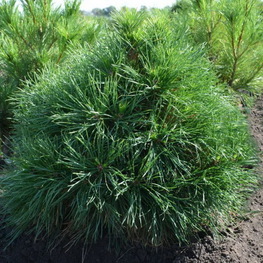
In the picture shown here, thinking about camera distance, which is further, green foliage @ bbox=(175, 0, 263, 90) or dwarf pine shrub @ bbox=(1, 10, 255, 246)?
green foliage @ bbox=(175, 0, 263, 90)

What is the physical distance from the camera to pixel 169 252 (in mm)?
1966

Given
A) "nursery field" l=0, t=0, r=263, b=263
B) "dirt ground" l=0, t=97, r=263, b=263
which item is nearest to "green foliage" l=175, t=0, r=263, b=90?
"nursery field" l=0, t=0, r=263, b=263

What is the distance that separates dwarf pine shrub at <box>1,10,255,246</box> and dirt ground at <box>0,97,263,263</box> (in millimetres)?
70

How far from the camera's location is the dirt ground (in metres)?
1.94

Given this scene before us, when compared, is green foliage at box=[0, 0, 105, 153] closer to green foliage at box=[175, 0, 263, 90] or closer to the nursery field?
the nursery field

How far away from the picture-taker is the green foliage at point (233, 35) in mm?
2515

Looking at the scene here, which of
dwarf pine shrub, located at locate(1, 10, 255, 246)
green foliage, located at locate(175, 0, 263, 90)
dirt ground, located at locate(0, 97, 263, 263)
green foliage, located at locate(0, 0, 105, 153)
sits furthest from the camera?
green foliage, located at locate(0, 0, 105, 153)

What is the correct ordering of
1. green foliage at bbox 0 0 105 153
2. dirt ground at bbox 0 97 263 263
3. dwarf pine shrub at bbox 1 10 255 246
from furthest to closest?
green foliage at bbox 0 0 105 153
dirt ground at bbox 0 97 263 263
dwarf pine shrub at bbox 1 10 255 246

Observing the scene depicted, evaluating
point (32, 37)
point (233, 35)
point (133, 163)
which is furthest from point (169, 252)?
point (32, 37)

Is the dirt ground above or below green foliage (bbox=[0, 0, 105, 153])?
below

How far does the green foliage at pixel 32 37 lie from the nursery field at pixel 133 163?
801 mm

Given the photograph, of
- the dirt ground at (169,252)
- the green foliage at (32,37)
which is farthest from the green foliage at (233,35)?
the dirt ground at (169,252)

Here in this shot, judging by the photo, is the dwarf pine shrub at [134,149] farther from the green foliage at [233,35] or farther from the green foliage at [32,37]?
the green foliage at [32,37]

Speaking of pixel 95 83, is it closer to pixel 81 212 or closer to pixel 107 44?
pixel 107 44
